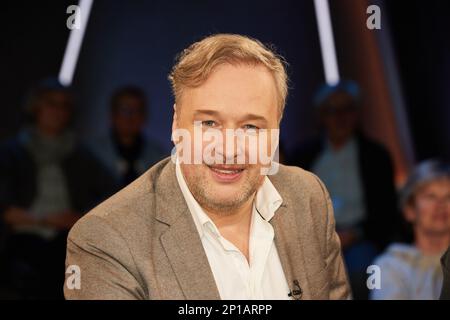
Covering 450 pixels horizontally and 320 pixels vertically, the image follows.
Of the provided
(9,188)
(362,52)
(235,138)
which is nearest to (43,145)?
(9,188)

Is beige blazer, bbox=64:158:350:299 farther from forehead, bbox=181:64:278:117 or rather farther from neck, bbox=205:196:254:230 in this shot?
forehead, bbox=181:64:278:117

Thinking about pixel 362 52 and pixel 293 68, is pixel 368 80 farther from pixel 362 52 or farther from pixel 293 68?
pixel 293 68

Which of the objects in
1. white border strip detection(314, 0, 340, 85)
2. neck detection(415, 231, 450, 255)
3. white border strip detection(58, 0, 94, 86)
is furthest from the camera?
white border strip detection(58, 0, 94, 86)

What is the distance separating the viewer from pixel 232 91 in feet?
6.05

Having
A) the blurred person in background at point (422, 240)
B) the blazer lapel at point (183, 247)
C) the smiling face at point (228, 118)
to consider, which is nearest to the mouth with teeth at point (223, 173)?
the smiling face at point (228, 118)

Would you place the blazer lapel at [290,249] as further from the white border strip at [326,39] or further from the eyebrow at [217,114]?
the white border strip at [326,39]

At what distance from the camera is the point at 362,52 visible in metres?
3.40

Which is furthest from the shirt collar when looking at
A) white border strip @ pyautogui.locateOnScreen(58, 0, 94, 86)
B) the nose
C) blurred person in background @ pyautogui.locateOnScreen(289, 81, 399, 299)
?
white border strip @ pyautogui.locateOnScreen(58, 0, 94, 86)

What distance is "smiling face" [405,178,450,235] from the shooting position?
306 cm

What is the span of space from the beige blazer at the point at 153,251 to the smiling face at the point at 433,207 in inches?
47.6

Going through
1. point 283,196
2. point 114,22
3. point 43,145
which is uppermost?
point 114,22

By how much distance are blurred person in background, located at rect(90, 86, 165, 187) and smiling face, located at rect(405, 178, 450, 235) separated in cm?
107

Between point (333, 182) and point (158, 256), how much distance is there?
5.35 ft
